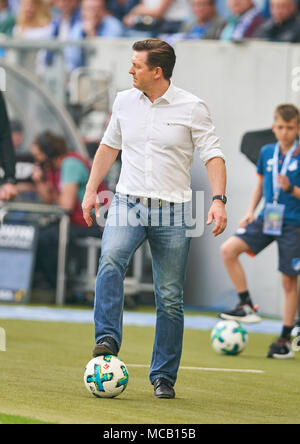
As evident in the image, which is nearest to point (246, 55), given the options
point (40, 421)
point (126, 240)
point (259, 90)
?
point (259, 90)

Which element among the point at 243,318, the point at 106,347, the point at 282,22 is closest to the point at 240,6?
the point at 282,22

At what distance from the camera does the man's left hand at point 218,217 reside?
260 inches

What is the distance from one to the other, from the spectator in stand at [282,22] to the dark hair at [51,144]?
10.4 ft

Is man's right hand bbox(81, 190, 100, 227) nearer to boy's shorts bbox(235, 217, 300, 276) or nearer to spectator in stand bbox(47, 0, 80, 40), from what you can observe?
boy's shorts bbox(235, 217, 300, 276)

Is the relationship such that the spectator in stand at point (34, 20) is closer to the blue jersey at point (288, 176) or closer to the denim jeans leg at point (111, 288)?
the blue jersey at point (288, 176)

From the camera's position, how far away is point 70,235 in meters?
15.2

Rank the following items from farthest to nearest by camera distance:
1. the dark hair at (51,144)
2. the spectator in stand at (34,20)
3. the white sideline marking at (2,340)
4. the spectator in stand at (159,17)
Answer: the spectator in stand at (34,20)
the spectator in stand at (159,17)
the dark hair at (51,144)
the white sideline marking at (2,340)

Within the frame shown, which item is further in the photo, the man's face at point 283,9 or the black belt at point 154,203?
the man's face at point 283,9

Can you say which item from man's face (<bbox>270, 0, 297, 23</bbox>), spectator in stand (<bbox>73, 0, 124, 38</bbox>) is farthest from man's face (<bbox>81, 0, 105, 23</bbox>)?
man's face (<bbox>270, 0, 297, 23</bbox>)

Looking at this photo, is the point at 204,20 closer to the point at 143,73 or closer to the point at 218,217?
the point at 143,73

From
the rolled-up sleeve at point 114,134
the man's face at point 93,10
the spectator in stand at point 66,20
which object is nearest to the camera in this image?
the rolled-up sleeve at point 114,134

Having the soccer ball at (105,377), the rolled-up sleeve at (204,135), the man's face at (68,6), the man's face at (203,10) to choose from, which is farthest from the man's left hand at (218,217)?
the man's face at (68,6)

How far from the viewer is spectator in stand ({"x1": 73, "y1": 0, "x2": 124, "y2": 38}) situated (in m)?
17.3

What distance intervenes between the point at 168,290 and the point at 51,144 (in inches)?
338
